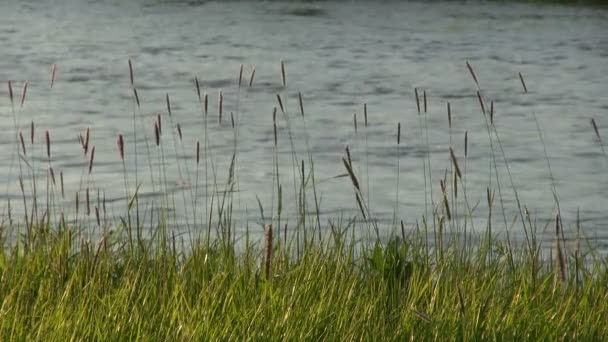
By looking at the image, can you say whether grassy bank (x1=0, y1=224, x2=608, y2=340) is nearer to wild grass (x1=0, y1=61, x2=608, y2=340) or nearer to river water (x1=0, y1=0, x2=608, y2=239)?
wild grass (x1=0, y1=61, x2=608, y2=340)

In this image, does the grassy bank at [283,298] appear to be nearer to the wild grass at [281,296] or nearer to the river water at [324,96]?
the wild grass at [281,296]

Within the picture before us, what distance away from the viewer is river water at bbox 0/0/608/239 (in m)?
8.68

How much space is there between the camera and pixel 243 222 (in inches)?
295

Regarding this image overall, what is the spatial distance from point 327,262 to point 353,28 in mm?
19398

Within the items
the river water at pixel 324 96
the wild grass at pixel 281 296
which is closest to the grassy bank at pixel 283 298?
the wild grass at pixel 281 296

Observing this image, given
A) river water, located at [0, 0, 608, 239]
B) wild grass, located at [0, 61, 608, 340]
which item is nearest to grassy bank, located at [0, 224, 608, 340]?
wild grass, located at [0, 61, 608, 340]

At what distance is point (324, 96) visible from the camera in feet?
47.4

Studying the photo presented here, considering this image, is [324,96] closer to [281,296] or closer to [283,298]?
[281,296]

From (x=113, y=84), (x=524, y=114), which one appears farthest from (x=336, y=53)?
(x=524, y=114)

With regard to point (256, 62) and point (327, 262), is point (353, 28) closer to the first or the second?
point (256, 62)

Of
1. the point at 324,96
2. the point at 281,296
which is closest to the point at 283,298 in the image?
the point at 281,296

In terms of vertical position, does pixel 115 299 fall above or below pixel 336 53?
above

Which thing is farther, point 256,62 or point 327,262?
point 256,62

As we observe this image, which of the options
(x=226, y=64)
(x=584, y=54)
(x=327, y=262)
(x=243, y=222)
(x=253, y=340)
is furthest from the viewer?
(x=584, y=54)
